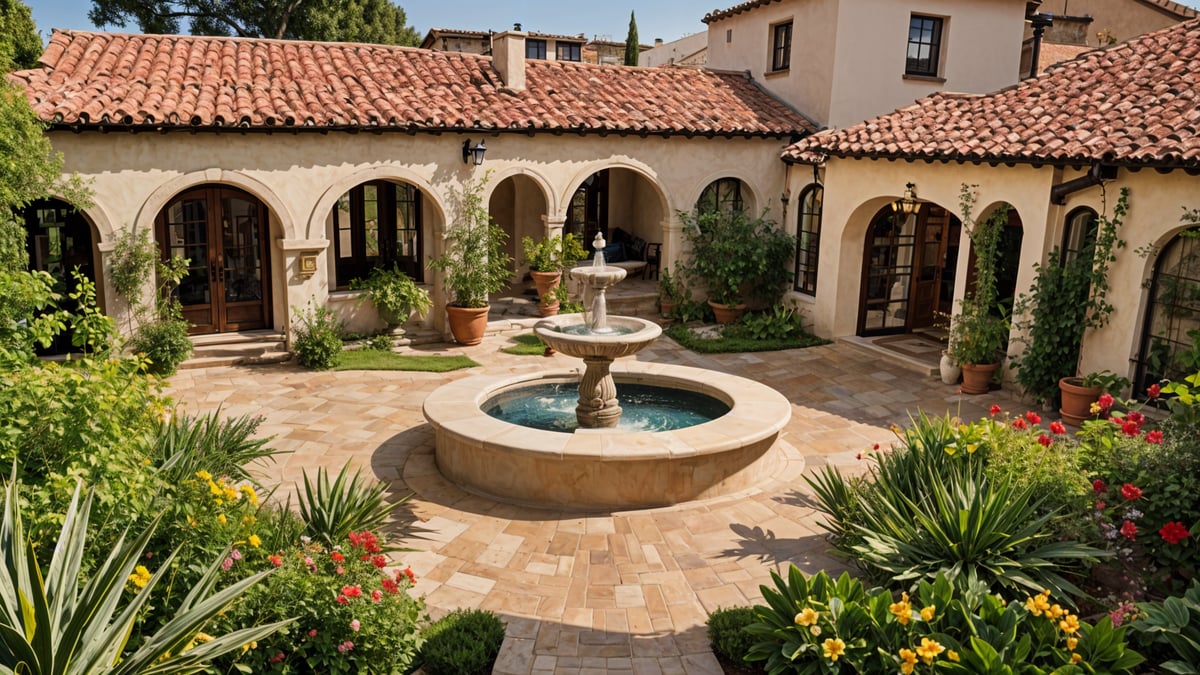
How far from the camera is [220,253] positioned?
15094mm

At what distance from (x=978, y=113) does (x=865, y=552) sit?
1014 centimetres

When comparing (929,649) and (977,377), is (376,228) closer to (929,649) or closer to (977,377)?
(977,377)

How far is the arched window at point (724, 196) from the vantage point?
1828cm

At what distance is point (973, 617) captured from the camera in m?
5.16

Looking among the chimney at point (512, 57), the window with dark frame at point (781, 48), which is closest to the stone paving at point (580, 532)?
the chimney at point (512, 57)

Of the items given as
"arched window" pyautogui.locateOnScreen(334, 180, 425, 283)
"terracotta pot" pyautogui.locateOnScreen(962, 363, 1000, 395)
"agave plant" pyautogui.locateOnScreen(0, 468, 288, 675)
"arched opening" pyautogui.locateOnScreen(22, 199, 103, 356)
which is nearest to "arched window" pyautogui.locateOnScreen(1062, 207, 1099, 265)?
"terracotta pot" pyautogui.locateOnScreen(962, 363, 1000, 395)

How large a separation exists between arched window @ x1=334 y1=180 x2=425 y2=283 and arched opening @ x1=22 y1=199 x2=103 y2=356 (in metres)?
4.04

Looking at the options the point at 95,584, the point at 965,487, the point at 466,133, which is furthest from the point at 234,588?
the point at 466,133

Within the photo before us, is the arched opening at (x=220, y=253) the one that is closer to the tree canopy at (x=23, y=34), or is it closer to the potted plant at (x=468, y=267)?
the potted plant at (x=468, y=267)

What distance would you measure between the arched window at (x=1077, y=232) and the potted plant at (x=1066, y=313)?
7cm

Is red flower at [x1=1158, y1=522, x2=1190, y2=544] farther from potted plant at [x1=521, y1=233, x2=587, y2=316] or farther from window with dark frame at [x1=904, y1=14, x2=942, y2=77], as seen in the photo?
window with dark frame at [x1=904, y1=14, x2=942, y2=77]

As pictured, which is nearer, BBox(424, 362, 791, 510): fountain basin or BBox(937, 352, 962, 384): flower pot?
BBox(424, 362, 791, 510): fountain basin

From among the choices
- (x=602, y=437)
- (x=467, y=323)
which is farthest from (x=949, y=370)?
(x=467, y=323)

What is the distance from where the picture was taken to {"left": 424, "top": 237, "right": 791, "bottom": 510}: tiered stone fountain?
855 centimetres
